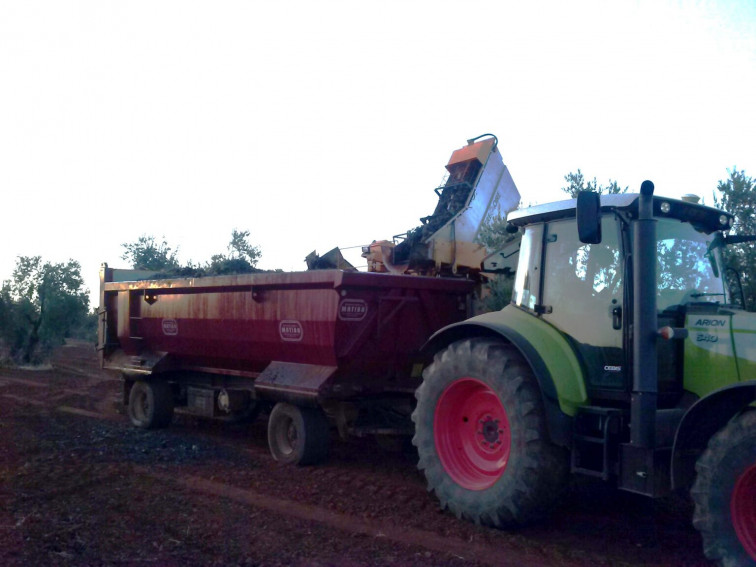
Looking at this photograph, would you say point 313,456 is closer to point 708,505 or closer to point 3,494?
point 3,494

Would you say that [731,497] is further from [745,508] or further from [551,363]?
[551,363]

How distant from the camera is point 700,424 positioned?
440 cm

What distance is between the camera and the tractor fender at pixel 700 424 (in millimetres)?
4207

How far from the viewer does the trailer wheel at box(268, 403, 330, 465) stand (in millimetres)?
7828

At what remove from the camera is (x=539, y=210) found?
564cm

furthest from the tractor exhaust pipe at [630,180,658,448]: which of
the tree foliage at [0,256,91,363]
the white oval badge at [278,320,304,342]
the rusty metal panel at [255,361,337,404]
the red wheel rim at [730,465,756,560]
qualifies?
the tree foliage at [0,256,91,363]

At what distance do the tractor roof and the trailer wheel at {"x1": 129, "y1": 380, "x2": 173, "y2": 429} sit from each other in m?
7.15

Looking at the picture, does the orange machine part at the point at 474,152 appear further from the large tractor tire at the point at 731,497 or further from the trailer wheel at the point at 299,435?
the large tractor tire at the point at 731,497

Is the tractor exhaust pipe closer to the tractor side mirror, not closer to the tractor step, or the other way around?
the tractor step

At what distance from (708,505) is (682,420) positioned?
20.1 inches

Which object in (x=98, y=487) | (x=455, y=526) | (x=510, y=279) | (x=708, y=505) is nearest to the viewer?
(x=708, y=505)

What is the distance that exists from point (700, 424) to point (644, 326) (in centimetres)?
70

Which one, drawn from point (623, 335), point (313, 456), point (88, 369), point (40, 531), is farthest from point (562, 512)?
point (88, 369)

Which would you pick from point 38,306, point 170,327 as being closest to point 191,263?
point 170,327
